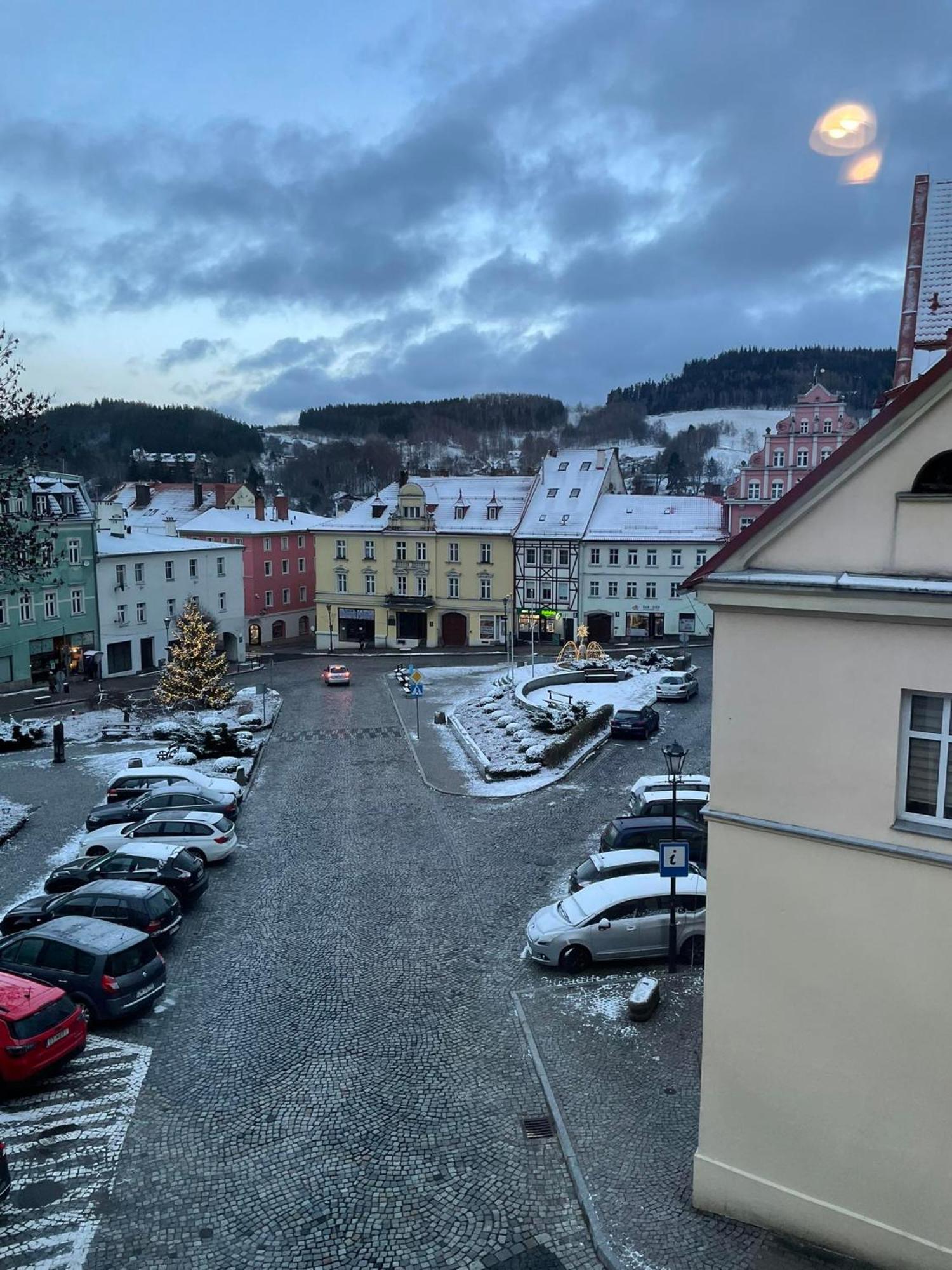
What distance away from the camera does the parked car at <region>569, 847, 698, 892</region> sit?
16.6m

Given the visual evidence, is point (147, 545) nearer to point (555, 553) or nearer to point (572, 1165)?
point (555, 553)

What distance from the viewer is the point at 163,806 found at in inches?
866

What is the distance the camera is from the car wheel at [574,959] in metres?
14.5

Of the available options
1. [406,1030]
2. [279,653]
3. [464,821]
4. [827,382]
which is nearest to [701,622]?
[279,653]

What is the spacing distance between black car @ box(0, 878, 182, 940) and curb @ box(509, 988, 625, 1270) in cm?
636

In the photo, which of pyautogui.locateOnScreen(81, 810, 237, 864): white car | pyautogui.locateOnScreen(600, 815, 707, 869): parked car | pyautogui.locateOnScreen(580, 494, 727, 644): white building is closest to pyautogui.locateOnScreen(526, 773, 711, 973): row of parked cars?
pyautogui.locateOnScreen(600, 815, 707, 869): parked car

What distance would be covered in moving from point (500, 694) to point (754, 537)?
29593mm

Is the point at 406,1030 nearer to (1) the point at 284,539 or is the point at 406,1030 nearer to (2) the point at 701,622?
(2) the point at 701,622

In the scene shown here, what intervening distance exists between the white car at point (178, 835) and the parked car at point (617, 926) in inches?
306

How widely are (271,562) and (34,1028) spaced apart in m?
52.3

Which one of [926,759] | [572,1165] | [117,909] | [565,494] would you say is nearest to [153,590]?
[565,494]

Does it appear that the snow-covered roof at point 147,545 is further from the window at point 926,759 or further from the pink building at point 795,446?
the window at point 926,759

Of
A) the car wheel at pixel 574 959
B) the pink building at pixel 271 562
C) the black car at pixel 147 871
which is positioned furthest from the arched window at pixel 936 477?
the pink building at pixel 271 562

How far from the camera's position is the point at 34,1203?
952 centimetres
